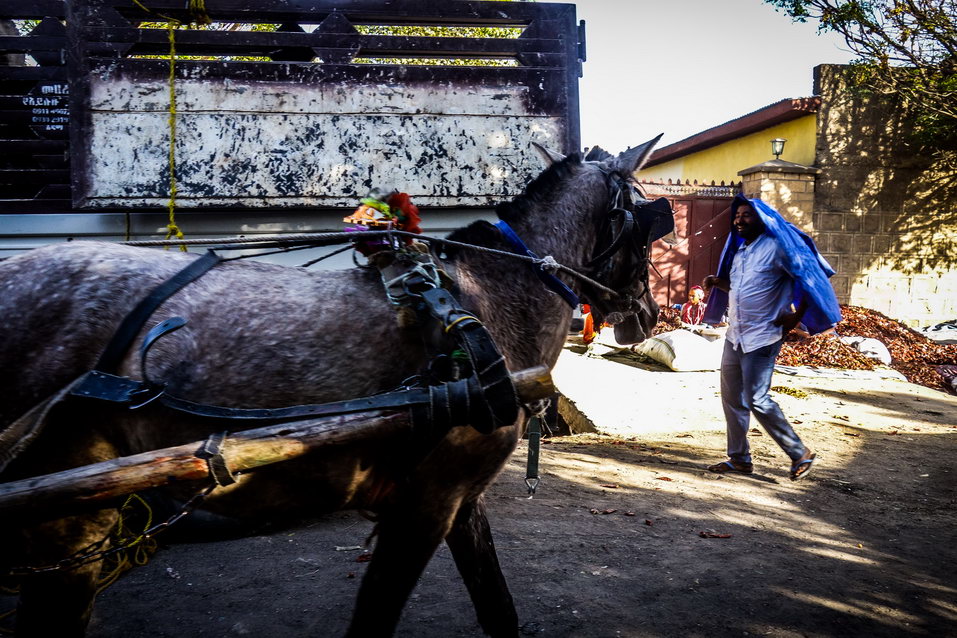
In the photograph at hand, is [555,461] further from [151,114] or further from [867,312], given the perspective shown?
[867,312]

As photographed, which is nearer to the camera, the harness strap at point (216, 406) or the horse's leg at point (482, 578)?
the harness strap at point (216, 406)

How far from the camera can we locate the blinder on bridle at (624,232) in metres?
2.89

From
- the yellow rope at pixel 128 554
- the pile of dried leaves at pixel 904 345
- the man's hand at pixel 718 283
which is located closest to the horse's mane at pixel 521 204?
the yellow rope at pixel 128 554

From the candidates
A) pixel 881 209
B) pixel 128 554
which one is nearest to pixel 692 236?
pixel 881 209

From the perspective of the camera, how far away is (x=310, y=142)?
14.3 ft

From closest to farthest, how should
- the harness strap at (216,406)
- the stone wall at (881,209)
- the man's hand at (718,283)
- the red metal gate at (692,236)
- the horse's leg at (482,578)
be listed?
the harness strap at (216,406)
the horse's leg at (482,578)
the man's hand at (718,283)
the red metal gate at (692,236)
the stone wall at (881,209)

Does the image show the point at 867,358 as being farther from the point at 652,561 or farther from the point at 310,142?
the point at 310,142

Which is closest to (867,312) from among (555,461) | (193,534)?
(555,461)

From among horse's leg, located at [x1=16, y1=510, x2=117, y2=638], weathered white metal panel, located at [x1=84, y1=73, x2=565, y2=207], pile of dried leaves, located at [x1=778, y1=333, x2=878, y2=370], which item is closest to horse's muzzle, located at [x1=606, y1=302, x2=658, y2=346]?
weathered white metal panel, located at [x1=84, y1=73, x2=565, y2=207]

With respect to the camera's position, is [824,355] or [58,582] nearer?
[58,582]

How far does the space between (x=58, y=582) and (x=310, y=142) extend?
119 inches

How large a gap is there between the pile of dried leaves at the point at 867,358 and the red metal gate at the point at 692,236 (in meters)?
0.70

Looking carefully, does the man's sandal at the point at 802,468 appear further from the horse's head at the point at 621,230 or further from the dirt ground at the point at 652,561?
the horse's head at the point at 621,230

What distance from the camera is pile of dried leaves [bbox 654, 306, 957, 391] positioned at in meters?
10.5
